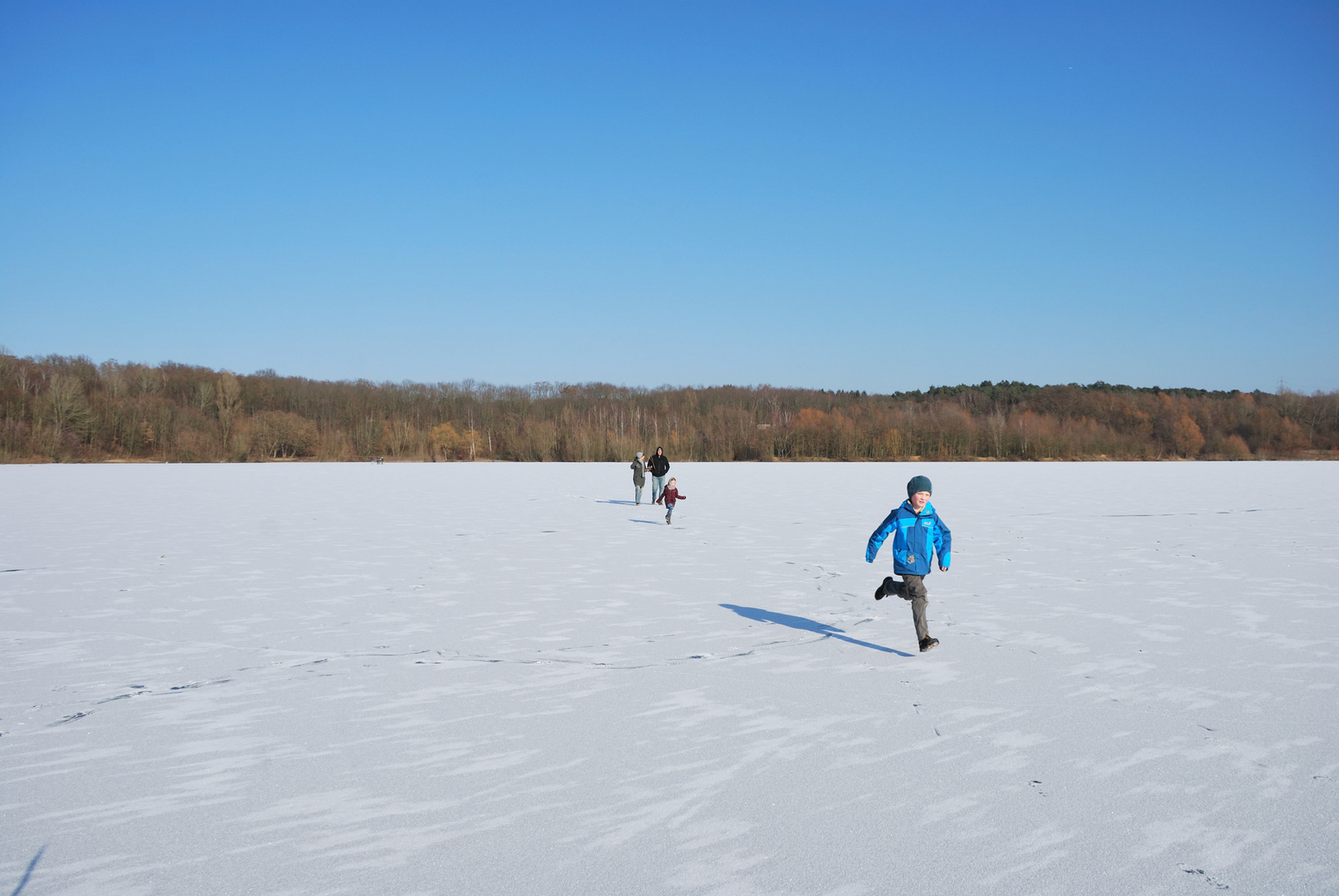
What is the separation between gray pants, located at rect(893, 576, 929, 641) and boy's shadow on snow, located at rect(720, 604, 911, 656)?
0.19 m

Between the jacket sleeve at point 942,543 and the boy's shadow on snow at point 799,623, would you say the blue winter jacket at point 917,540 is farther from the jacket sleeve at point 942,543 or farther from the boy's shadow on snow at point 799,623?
the boy's shadow on snow at point 799,623

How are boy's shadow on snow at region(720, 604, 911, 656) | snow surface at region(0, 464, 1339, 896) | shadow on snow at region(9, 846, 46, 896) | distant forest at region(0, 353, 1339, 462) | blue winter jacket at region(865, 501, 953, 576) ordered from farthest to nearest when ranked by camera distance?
1. distant forest at region(0, 353, 1339, 462)
2. boy's shadow on snow at region(720, 604, 911, 656)
3. blue winter jacket at region(865, 501, 953, 576)
4. snow surface at region(0, 464, 1339, 896)
5. shadow on snow at region(9, 846, 46, 896)

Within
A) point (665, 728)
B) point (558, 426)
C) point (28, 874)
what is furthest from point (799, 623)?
point (558, 426)

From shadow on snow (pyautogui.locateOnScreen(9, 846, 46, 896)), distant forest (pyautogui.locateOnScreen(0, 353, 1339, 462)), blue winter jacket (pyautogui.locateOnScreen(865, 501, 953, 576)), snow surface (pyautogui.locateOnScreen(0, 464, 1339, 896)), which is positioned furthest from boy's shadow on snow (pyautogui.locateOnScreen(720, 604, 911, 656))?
distant forest (pyautogui.locateOnScreen(0, 353, 1339, 462))

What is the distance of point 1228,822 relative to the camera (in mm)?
2961

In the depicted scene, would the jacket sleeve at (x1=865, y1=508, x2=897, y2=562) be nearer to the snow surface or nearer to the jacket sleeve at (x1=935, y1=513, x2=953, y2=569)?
the jacket sleeve at (x1=935, y1=513, x2=953, y2=569)

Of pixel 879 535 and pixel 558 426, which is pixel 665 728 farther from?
pixel 558 426

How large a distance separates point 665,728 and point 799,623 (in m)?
2.51

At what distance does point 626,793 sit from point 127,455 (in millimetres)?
83383

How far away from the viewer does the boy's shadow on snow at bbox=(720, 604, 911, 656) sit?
5633 mm

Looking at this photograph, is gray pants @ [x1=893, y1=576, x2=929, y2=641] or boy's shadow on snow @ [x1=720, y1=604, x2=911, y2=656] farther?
boy's shadow on snow @ [x1=720, y1=604, x2=911, y2=656]

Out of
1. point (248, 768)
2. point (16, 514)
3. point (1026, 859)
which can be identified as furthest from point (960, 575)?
point (16, 514)

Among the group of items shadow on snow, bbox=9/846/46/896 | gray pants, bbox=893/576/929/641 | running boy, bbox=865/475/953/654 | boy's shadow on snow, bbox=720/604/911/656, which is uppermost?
running boy, bbox=865/475/953/654

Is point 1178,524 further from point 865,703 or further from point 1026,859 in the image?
point 1026,859
